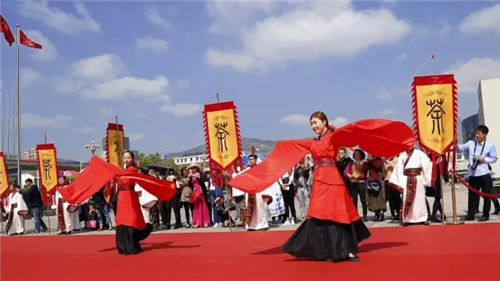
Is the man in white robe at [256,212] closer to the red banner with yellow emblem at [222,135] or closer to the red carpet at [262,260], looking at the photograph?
the red carpet at [262,260]

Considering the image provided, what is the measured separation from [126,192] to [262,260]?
2497 millimetres

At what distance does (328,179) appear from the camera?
5.34 metres

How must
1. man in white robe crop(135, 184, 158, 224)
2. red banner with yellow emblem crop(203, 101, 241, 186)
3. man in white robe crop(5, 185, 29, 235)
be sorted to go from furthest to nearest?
man in white robe crop(5, 185, 29, 235) → man in white robe crop(135, 184, 158, 224) → red banner with yellow emblem crop(203, 101, 241, 186)

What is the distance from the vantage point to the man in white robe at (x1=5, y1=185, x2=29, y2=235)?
12.4 metres

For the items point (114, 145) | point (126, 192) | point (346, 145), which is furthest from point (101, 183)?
point (114, 145)

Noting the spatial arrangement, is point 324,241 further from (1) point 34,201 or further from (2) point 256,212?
(1) point 34,201

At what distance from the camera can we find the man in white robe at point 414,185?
8094mm

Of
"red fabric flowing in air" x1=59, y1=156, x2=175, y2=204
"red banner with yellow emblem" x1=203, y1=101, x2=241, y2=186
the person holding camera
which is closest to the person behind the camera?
"red fabric flowing in air" x1=59, y1=156, x2=175, y2=204

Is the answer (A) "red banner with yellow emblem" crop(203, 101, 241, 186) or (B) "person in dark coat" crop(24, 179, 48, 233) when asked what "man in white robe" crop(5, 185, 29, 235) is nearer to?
(B) "person in dark coat" crop(24, 179, 48, 233)

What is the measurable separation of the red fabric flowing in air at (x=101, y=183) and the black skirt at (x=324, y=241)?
8.07 feet

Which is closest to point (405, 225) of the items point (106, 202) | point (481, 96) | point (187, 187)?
point (187, 187)

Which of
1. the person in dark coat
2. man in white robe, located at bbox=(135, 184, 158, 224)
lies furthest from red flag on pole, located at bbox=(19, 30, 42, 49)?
man in white robe, located at bbox=(135, 184, 158, 224)

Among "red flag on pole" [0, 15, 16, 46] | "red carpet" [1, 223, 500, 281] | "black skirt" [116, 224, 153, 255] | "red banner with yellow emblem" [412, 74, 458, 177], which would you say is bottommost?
"red carpet" [1, 223, 500, 281]

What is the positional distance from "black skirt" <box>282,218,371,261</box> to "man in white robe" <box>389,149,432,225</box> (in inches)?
122
